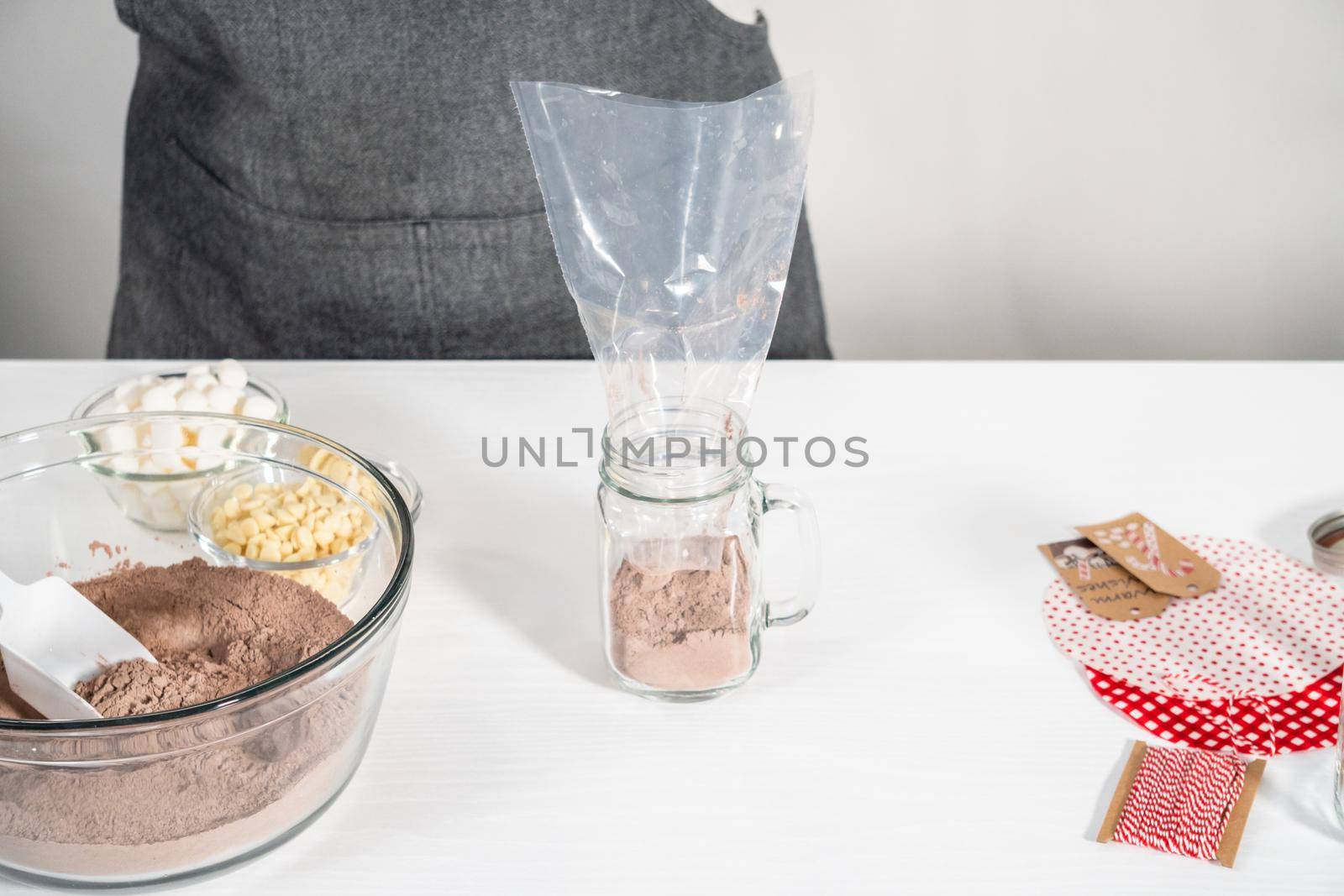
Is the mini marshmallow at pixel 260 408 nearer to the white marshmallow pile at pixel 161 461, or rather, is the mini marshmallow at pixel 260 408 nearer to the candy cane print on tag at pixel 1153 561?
the white marshmallow pile at pixel 161 461

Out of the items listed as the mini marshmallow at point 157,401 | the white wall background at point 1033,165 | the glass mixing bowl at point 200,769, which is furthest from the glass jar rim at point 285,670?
the white wall background at point 1033,165

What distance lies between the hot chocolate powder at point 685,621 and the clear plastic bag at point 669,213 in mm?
95

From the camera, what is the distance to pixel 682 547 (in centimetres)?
64

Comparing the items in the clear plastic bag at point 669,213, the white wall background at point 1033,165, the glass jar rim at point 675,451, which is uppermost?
the clear plastic bag at point 669,213

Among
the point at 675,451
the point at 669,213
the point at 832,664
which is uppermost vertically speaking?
the point at 669,213

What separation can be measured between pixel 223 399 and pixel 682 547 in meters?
0.41

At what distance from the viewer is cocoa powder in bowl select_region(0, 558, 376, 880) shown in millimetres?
508

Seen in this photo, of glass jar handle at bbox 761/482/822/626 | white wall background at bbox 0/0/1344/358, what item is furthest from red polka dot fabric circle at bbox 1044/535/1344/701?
white wall background at bbox 0/0/1344/358

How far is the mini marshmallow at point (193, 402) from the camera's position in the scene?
2.80ft

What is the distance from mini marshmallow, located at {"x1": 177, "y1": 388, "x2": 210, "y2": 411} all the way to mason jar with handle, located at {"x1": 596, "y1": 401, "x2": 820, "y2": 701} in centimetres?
37

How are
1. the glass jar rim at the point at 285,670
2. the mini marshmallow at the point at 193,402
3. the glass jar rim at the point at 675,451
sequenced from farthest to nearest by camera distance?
the mini marshmallow at the point at 193,402 → the glass jar rim at the point at 675,451 → the glass jar rim at the point at 285,670

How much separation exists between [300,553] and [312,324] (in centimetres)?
69

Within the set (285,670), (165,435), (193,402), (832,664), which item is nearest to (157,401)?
(193,402)

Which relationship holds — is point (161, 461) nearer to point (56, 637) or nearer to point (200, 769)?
point (56, 637)
